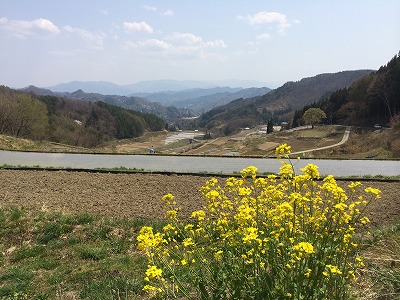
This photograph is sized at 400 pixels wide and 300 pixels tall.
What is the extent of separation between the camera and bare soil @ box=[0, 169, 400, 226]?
1051 cm

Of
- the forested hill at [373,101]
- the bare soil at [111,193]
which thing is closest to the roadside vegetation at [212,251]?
the bare soil at [111,193]

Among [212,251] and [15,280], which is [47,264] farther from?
[212,251]

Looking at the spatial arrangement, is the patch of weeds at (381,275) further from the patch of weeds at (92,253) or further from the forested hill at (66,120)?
the forested hill at (66,120)

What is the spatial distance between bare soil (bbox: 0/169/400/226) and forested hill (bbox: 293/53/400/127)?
54946 mm

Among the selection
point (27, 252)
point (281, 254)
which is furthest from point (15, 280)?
point (281, 254)

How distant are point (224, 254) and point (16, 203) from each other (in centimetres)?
994

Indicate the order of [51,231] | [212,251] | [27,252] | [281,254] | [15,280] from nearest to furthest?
[281,254]
[212,251]
[15,280]
[27,252]
[51,231]

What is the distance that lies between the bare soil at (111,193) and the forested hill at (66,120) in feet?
131

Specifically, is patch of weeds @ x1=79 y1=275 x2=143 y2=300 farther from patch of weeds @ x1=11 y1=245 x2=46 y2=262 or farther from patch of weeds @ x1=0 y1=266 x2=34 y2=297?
patch of weeds @ x1=11 y1=245 x2=46 y2=262

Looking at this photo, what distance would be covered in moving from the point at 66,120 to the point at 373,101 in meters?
81.2

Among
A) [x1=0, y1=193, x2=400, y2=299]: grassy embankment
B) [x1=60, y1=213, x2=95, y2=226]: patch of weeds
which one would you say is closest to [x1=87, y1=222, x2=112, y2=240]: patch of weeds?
[x1=0, y1=193, x2=400, y2=299]: grassy embankment

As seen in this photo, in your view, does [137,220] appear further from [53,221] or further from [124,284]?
[124,284]

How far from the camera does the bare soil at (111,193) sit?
1051cm

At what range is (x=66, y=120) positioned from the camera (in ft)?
328
